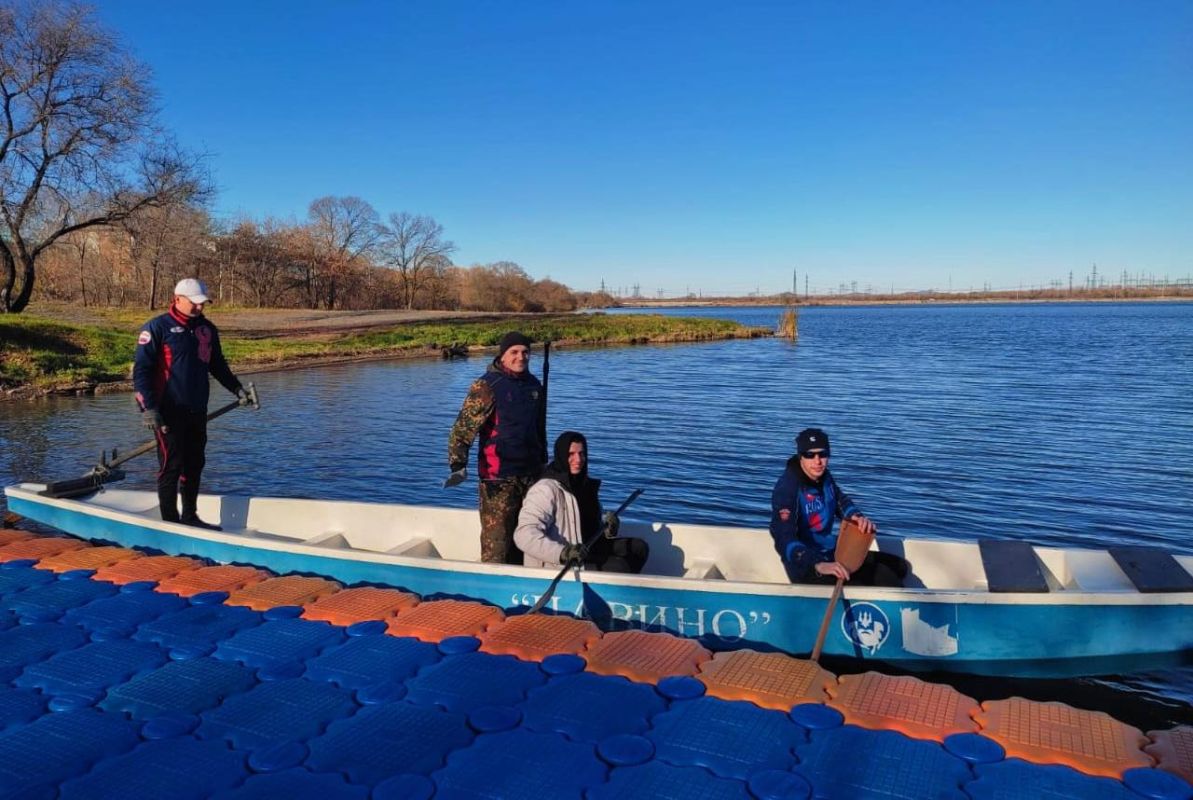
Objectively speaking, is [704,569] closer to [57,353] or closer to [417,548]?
[417,548]

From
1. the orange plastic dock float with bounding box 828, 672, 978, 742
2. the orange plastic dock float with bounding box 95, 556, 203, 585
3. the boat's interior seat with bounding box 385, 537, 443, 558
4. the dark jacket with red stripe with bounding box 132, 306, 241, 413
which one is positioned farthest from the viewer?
the boat's interior seat with bounding box 385, 537, 443, 558

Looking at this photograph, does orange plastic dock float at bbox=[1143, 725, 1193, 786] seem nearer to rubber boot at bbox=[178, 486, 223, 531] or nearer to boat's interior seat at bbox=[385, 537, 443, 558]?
boat's interior seat at bbox=[385, 537, 443, 558]

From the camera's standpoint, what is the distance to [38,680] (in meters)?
4.67

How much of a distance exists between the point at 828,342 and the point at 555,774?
47.6 m

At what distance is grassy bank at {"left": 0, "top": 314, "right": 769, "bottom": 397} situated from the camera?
68.1 feet

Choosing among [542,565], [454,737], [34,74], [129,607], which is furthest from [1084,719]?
[34,74]

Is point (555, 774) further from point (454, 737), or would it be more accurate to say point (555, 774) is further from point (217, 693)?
point (217, 693)

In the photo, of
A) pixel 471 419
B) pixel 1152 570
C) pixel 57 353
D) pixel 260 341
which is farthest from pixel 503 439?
pixel 260 341

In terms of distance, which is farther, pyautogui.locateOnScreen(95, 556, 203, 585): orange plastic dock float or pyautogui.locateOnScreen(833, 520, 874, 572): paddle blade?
pyautogui.locateOnScreen(95, 556, 203, 585): orange plastic dock float

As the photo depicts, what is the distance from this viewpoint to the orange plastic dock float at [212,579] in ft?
20.3

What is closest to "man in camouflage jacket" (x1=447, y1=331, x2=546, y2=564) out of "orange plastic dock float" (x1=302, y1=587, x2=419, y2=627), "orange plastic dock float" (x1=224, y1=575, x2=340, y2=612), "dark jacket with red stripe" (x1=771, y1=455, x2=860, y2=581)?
"orange plastic dock float" (x1=302, y1=587, x2=419, y2=627)

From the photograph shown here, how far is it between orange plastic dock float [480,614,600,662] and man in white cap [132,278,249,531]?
3446 millimetres

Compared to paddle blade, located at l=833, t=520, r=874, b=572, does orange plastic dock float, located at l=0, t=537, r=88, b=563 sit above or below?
below

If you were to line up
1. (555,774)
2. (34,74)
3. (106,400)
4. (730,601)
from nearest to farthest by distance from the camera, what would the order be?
(555,774)
(730,601)
(106,400)
(34,74)
